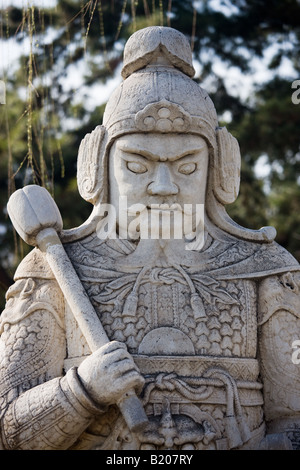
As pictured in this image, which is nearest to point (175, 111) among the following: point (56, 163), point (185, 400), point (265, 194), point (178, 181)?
point (178, 181)

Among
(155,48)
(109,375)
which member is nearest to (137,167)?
(155,48)

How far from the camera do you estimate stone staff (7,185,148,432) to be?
4.43 meters

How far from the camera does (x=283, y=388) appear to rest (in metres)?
4.66

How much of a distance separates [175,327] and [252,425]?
0.69 m

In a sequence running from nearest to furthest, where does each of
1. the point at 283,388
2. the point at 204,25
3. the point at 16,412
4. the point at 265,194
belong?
the point at 16,412
the point at 283,388
the point at 204,25
the point at 265,194

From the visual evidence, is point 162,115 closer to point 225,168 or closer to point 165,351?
point 225,168

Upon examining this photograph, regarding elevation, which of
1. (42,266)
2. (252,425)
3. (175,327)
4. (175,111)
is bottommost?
(252,425)

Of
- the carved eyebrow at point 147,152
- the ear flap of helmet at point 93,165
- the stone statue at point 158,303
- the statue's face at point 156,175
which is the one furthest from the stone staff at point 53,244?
the carved eyebrow at point 147,152

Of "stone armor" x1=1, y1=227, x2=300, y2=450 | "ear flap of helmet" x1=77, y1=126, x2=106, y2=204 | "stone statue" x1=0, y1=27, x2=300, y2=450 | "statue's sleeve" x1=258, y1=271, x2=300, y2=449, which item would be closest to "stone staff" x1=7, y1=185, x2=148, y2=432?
"stone statue" x1=0, y1=27, x2=300, y2=450

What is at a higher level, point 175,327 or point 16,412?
point 175,327

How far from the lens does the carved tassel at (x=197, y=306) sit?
459cm

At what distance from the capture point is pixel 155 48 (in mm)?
5102

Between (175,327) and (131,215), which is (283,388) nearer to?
(175,327)

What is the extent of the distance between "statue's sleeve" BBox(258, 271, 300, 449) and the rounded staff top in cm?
152
